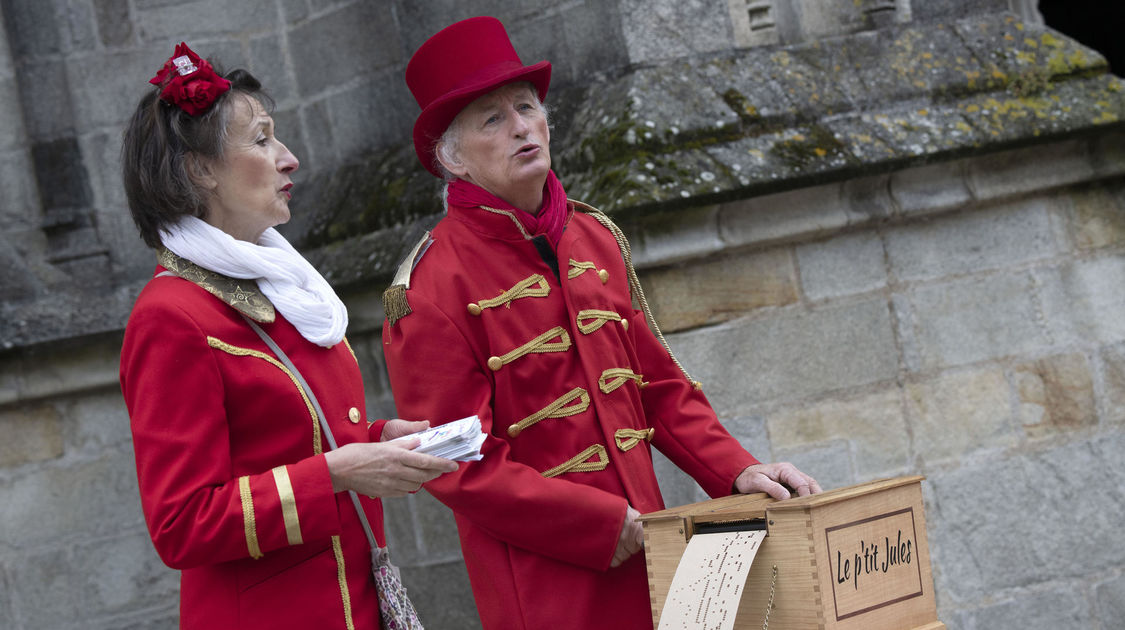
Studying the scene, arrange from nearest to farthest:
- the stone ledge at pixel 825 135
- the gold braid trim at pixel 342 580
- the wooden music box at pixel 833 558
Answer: the wooden music box at pixel 833 558
the gold braid trim at pixel 342 580
the stone ledge at pixel 825 135

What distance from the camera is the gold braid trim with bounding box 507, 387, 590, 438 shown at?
251cm

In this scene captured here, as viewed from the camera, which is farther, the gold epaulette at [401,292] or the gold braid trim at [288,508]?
the gold epaulette at [401,292]

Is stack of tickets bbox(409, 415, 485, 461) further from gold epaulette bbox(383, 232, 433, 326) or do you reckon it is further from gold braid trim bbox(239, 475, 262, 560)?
gold epaulette bbox(383, 232, 433, 326)

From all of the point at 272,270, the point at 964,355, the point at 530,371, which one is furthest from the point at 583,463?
the point at 964,355

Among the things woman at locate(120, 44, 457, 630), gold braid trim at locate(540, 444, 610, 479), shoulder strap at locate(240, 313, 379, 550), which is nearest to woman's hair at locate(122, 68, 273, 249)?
woman at locate(120, 44, 457, 630)

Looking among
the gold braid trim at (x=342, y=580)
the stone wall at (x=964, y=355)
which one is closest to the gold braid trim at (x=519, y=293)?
the gold braid trim at (x=342, y=580)

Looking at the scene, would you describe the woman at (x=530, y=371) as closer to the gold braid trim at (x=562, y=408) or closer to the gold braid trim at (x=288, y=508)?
the gold braid trim at (x=562, y=408)

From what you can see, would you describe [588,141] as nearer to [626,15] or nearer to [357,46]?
[626,15]

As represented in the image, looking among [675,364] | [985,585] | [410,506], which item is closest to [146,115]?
[675,364]

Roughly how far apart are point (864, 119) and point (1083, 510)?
1444 millimetres

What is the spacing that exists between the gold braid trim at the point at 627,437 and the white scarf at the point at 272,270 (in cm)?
64

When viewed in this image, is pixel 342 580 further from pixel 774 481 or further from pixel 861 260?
pixel 861 260

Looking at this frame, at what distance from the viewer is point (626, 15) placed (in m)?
3.68

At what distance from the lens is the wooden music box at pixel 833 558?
6.55 feet
